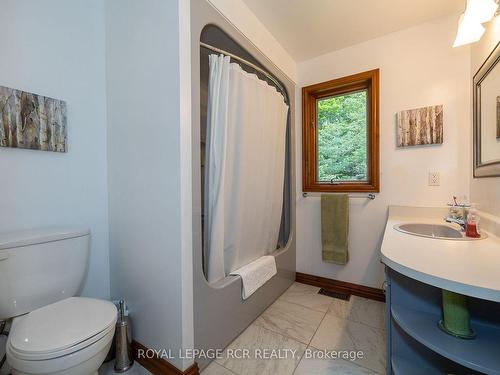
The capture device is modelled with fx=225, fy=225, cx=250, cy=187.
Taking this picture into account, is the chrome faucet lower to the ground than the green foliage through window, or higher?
lower

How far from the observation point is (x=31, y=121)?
119 cm

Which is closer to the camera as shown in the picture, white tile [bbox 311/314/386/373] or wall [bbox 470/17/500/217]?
wall [bbox 470/17/500/217]

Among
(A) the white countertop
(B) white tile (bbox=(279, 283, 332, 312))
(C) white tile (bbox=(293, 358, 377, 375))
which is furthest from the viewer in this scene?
(B) white tile (bbox=(279, 283, 332, 312))

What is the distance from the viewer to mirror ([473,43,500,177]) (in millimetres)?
1176

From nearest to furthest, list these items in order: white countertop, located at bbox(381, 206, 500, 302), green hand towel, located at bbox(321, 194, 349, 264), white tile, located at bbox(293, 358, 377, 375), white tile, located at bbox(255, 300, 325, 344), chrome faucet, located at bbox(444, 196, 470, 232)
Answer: white countertop, located at bbox(381, 206, 500, 302) → white tile, located at bbox(293, 358, 377, 375) → chrome faucet, located at bbox(444, 196, 470, 232) → white tile, located at bbox(255, 300, 325, 344) → green hand towel, located at bbox(321, 194, 349, 264)

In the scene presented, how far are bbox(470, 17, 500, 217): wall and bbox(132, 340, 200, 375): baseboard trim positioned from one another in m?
1.77

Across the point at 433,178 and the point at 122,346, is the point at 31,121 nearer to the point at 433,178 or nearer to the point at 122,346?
the point at 122,346

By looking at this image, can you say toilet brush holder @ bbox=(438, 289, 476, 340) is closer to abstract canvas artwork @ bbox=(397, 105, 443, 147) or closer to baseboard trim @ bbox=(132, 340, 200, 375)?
baseboard trim @ bbox=(132, 340, 200, 375)

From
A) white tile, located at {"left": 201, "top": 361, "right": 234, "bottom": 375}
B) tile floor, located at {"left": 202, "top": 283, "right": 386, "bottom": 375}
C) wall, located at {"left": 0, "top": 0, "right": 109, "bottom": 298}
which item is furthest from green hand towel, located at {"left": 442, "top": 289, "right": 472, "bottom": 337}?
wall, located at {"left": 0, "top": 0, "right": 109, "bottom": 298}

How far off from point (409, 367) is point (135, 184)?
1.61 metres

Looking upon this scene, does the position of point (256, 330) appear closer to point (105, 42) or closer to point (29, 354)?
point (29, 354)

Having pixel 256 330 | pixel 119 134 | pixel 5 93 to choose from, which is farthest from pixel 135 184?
pixel 256 330

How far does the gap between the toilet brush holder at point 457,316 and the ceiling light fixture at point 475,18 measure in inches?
52.0

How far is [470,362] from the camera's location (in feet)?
2.29
